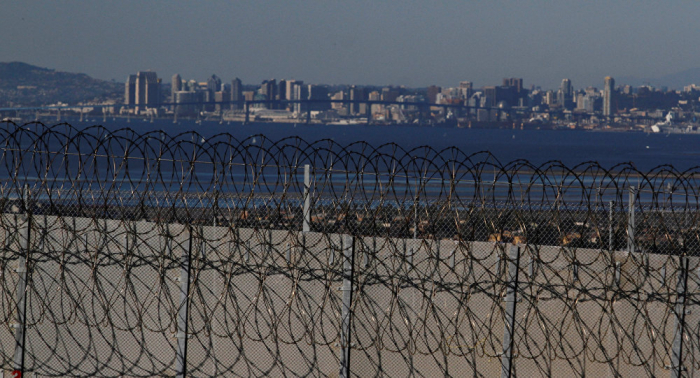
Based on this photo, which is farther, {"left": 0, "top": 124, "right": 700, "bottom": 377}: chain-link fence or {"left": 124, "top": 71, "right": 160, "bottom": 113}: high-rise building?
{"left": 124, "top": 71, "right": 160, "bottom": 113}: high-rise building

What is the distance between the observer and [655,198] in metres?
7.25

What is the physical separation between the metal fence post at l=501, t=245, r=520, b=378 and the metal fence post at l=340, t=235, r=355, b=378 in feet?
4.95

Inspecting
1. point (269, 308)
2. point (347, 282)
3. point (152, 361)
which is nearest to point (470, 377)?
point (347, 282)

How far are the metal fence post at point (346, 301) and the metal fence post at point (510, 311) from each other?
1510 mm

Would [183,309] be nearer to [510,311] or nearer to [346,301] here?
[346,301]

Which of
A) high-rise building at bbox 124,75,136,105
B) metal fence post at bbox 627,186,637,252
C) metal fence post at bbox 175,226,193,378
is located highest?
high-rise building at bbox 124,75,136,105

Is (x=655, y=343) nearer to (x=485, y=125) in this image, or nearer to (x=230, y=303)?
(x=230, y=303)

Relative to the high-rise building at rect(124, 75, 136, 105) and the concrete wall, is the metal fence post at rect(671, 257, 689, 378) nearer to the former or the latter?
the concrete wall

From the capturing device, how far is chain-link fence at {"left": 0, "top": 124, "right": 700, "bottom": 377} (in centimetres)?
729

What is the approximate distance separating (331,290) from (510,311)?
1779 millimetres

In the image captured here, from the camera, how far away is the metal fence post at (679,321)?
7098 mm

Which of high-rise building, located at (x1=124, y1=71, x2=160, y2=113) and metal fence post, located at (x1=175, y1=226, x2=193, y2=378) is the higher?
high-rise building, located at (x1=124, y1=71, x2=160, y2=113)

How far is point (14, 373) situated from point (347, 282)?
12.2 feet

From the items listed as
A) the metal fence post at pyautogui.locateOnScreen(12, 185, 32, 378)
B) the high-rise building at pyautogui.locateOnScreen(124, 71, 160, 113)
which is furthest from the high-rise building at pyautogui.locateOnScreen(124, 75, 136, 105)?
the metal fence post at pyautogui.locateOnScreen(12, 185, 32, 378)
